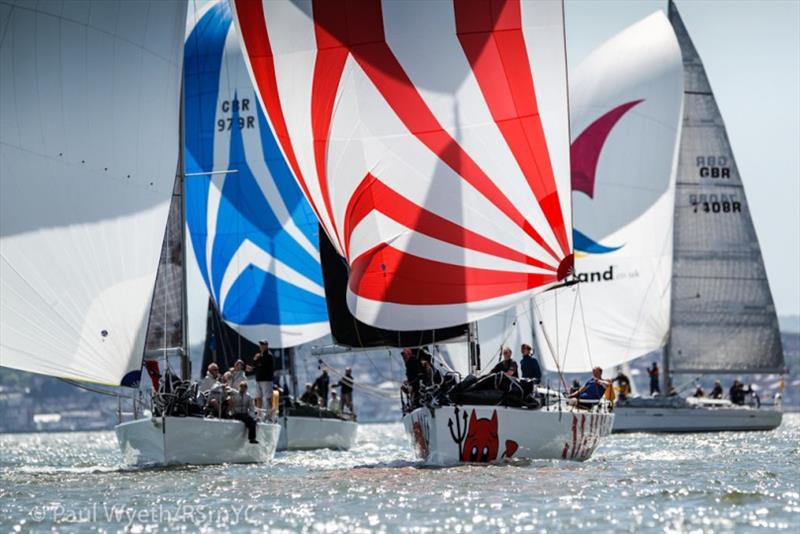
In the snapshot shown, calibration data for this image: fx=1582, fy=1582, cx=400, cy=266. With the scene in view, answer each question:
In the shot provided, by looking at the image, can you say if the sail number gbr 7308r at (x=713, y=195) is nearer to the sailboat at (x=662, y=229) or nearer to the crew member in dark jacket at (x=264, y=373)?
the sailboat at (x=662, y=229)

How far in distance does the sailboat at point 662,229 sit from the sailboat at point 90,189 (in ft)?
44.0

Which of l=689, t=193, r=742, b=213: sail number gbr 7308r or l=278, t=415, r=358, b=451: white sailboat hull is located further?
l=689, t=193, r=742, b=213: sail number gbr 7308r

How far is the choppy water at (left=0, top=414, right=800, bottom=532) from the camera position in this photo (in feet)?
37.4

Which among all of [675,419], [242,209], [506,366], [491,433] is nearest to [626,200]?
[675,419]

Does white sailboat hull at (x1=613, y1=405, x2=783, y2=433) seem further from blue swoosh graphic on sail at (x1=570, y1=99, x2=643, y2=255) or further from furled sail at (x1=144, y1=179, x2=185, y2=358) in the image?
furled sail at (x1=144, y1=179, x2=185, y2=358)

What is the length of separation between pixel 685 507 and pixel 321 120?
7.33 m

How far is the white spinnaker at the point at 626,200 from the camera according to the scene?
100 ft

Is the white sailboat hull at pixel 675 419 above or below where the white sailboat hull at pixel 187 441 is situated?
above

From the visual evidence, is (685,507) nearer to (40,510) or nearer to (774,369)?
(40,510)

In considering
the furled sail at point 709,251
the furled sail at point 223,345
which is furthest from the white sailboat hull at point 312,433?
the furled sail at point 709,251

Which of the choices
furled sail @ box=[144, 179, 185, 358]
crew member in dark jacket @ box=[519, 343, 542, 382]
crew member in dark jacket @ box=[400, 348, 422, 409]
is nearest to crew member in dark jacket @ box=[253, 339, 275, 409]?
furled sail @ box=[144, 179, 185, 358]

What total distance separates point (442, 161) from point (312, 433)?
973 centimetres

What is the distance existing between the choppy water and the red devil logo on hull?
0.36 meters

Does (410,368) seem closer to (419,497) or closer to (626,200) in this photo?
(419,497)
